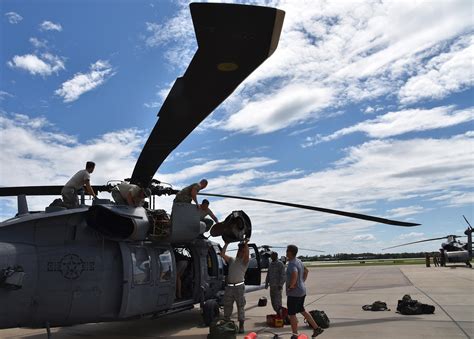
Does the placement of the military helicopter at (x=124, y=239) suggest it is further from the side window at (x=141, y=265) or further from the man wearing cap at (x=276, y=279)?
the man wearing cap at (x=276, y=279)

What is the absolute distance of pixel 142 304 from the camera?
746 cm

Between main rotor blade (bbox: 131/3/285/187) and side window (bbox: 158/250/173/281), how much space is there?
8.92 feet

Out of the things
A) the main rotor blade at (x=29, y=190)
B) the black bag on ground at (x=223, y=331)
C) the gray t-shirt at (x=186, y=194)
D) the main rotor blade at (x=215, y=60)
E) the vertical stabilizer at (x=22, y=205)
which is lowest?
the black bag on ground at (x=223, y=331)

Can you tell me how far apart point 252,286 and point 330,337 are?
4.36 meters

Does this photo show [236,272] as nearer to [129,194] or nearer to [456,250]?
[129,194]

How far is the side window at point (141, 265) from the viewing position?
7.39 metres

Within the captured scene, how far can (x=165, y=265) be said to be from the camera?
8227 mm

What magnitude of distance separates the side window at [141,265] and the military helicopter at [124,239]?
2 cm

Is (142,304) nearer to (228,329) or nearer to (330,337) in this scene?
(228,329)

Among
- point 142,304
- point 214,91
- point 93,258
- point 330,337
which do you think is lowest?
point 330,337

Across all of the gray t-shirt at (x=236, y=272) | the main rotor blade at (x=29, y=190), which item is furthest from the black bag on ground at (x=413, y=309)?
the main rotor blade at (x=29, y=190)

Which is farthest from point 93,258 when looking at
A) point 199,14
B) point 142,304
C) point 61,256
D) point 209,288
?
point 199,14

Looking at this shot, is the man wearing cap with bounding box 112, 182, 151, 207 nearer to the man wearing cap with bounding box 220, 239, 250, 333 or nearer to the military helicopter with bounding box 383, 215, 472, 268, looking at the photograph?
the man wearing cap with bounding box 220, 239, 250, 333

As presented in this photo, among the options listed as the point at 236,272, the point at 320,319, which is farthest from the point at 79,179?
the point at 320,319
